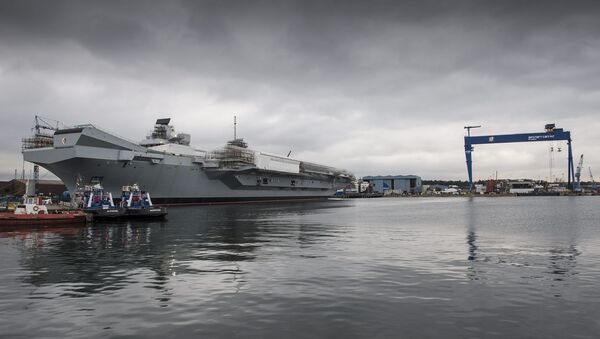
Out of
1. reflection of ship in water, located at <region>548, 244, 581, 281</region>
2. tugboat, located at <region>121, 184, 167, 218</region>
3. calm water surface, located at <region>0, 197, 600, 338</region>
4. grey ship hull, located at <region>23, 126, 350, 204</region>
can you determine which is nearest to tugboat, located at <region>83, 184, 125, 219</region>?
tugboat, located at <region>121, 184, 167, 218</region>

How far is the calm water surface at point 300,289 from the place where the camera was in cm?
925

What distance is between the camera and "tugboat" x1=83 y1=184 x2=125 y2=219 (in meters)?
39.4

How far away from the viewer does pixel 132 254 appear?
19.9 meters

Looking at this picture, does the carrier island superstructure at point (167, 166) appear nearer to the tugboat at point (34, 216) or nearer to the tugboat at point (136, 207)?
the tugboat at point (136, 207)

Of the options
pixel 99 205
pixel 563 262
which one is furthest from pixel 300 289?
pixel 99 205

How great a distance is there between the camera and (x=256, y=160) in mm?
76188

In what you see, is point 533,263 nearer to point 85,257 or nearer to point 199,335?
point 199,335

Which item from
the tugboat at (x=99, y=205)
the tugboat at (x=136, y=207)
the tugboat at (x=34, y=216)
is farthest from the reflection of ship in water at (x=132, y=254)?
the tugboat at (x=136, y=207)

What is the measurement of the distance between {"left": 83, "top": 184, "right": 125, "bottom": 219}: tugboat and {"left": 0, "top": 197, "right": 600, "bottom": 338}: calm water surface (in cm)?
1526

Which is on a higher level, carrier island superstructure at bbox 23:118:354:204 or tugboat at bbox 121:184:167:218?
carrier island superstructure at bbox 23:118:354:204

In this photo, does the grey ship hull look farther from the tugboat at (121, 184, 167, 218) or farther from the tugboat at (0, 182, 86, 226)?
the tugboat at (0, 182, 86, 226)

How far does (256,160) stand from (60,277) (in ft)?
203

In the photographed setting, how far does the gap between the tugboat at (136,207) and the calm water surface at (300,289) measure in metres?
17.1

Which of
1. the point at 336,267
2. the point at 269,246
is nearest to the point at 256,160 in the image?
the point at 269,246
